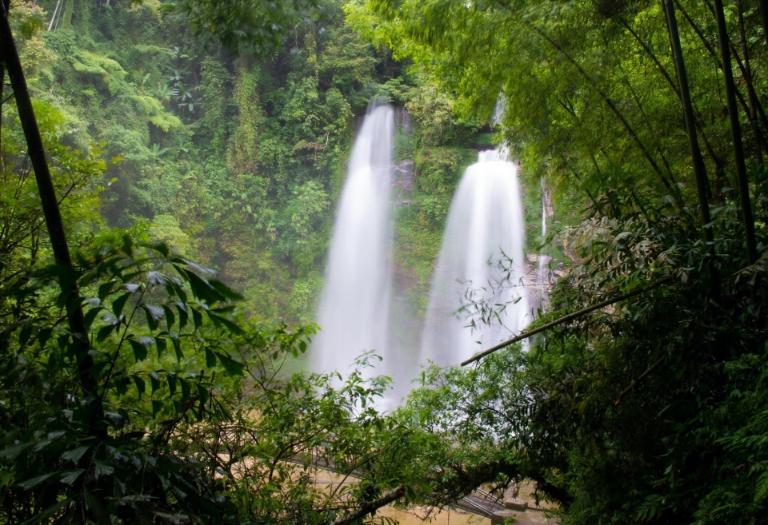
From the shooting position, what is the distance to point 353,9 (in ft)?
20.5

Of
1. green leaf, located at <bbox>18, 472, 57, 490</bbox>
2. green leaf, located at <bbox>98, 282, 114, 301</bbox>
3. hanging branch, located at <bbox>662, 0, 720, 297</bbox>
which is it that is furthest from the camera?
hanging branch, located at <bbox>662, 0, 720, 297</bbox>

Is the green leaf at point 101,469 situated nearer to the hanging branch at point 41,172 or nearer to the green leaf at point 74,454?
the green leaf at point 74,454

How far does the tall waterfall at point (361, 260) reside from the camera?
1301 centimetres

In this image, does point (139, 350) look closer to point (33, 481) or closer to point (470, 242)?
point (33, 481)

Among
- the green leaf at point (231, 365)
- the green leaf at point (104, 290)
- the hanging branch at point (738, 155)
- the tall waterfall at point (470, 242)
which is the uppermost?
the tall waterfall at point (470, 242)

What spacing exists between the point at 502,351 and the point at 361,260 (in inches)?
387

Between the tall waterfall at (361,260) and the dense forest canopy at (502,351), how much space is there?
7.41 meters

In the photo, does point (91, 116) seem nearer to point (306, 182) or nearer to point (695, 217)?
point (306, 182)

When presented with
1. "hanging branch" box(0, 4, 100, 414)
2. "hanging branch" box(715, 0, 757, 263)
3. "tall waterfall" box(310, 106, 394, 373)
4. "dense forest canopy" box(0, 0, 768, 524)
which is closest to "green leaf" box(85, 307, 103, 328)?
"dense forest canopy" box(0, 0, 768, 524)

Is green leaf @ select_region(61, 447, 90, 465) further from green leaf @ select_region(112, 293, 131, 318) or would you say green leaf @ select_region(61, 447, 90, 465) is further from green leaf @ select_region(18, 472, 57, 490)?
green leaf @ select_region(112, 293, 131, 318)

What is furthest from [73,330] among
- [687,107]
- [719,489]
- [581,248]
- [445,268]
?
[445,268]

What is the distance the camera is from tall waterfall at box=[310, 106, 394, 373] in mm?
13008

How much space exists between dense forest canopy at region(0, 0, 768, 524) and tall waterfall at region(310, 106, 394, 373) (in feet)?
24.3

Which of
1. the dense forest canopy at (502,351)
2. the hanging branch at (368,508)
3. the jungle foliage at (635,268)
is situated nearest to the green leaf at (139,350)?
the dense forest canopy at (502,351)
